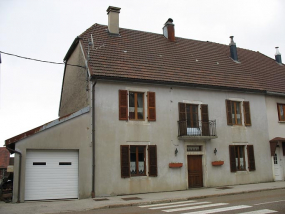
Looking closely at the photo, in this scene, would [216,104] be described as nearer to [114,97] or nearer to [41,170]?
[114,97]

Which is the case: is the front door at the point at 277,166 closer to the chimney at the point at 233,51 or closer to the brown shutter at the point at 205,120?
the brown shutter at the point at 205,120

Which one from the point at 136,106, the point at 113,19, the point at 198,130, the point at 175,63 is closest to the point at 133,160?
the point at 136,106

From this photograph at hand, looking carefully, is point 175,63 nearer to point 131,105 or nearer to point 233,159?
point 131,105

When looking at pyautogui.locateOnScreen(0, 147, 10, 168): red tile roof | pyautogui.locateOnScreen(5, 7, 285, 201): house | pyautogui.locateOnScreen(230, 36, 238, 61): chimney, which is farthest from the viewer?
pyautogui.locateOnScreen(0, 147, 10, 168): red tile roof

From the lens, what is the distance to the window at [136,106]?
1620 centimetres

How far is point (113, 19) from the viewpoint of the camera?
19531mm

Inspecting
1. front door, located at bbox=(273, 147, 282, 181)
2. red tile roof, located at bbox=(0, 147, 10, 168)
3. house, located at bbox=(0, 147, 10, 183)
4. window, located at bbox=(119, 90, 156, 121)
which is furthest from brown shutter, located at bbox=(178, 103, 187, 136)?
red tile roof, located at bbox=(0, 147, 10, 168)

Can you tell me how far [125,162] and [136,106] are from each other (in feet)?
9.69

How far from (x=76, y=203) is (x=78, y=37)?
9.41 meters

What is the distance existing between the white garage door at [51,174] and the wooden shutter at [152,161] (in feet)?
12.0

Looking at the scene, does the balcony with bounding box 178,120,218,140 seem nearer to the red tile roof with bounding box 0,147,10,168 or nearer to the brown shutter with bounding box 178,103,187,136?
the brown shutter with bounding box 178,103,187,136

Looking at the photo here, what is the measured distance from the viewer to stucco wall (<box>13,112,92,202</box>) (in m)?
13.9

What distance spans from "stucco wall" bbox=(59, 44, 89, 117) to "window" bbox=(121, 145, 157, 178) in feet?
10.6

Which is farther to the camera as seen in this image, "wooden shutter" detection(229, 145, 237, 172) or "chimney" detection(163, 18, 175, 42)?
"chimney" detection(163, 18, 175, 42)
